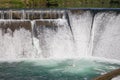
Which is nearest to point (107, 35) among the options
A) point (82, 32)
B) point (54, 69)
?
point (82, 32)

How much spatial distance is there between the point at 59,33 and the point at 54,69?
322cm

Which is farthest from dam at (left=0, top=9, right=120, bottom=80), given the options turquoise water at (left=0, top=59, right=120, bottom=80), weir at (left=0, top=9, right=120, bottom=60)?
turquoise water at (left=0, top=59, right=120, bottom=80)

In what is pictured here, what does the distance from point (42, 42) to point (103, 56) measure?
3.14 meters

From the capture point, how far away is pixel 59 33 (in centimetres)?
1572

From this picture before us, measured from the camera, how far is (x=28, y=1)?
138 ft

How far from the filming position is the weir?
50.2 feet

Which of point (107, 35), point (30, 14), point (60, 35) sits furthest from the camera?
point (30, 14)

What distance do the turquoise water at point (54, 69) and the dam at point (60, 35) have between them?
0.44 m

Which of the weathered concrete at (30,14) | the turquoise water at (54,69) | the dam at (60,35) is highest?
the weathered concrete at (30,14)

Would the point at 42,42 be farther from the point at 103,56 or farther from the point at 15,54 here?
the point at 103,56

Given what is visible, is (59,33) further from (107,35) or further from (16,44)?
(107,35)

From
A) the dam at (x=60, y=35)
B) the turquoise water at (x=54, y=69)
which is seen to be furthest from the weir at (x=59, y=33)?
the turquoise water at (x=54, y=69)

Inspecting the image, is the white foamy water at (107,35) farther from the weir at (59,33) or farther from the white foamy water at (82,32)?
the white foamy water at (82,32)

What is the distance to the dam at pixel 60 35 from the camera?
1526 centimetres
